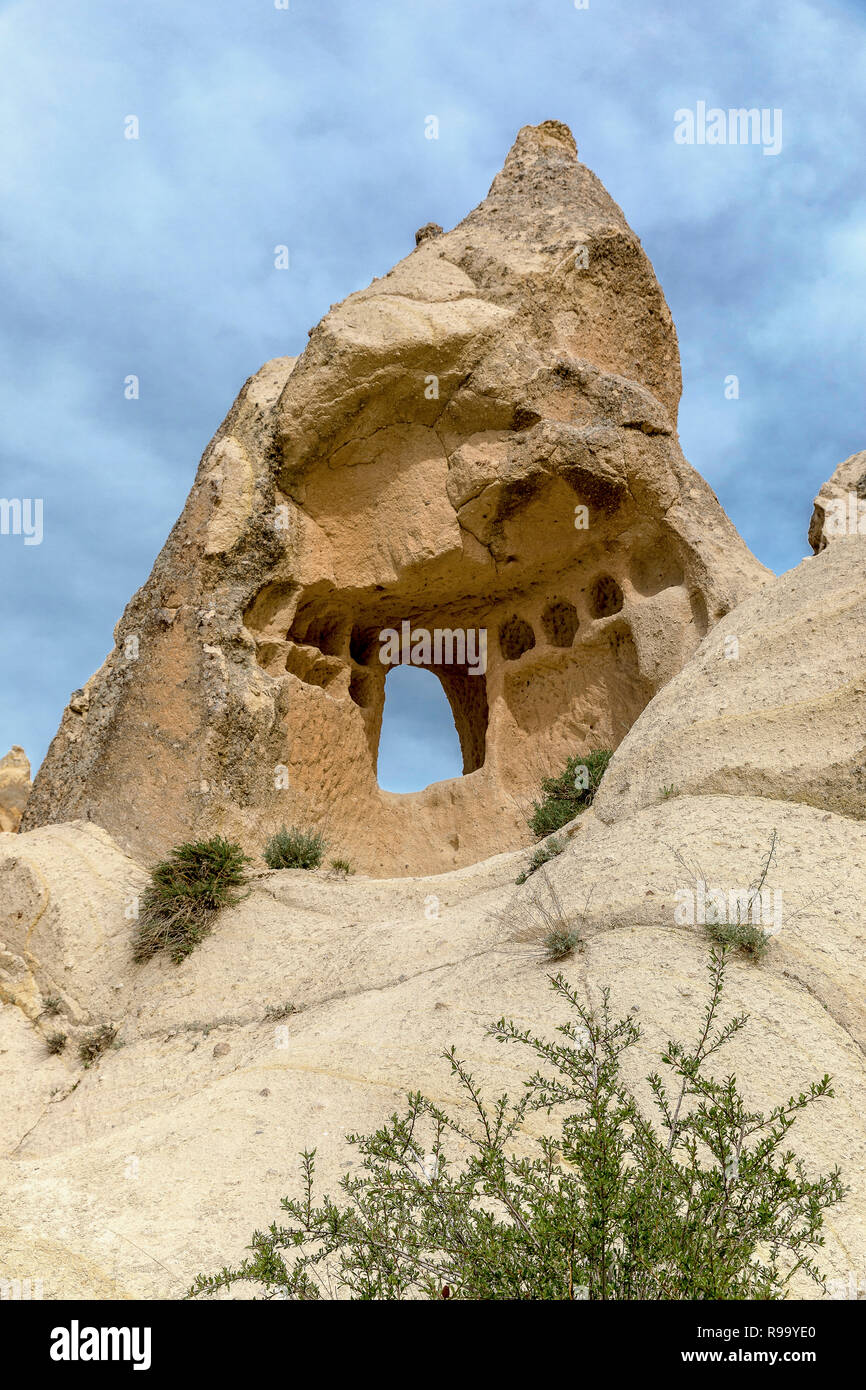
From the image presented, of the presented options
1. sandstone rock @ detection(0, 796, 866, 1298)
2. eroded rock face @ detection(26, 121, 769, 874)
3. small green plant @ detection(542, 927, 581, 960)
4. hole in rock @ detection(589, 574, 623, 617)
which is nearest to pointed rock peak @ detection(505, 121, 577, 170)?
eroded rock face @ detection(26, 121, 769, 874)

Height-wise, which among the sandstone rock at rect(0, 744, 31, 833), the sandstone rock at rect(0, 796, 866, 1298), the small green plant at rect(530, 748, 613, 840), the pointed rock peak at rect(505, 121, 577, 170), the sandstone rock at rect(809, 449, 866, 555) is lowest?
the sandstone rock at rect(0, 796, 866, 1298)

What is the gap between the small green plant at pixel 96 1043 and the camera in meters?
6.52

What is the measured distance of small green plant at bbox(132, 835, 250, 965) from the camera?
7.16 meters

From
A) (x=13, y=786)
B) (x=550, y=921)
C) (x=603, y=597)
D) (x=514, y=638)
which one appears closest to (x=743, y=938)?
(x=550, y=921)

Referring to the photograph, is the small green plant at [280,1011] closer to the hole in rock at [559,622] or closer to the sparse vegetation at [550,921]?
the sparse vegetation at [550,921]

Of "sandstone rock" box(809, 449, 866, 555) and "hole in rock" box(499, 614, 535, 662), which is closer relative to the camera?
"sandstone rock" box(809, 449, 866, 555)

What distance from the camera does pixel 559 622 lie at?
1078 centimetres

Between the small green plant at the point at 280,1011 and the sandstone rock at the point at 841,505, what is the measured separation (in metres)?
5.33

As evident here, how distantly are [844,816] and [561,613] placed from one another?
5.59m

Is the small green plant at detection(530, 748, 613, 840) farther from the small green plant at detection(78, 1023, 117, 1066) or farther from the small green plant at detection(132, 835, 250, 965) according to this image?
the small green plant at detection(78, 1023, 117, 1066)

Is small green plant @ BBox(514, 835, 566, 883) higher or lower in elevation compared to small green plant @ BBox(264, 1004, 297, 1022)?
higher

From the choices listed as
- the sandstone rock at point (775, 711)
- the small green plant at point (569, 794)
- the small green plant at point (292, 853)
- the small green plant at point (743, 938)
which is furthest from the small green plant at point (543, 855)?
the small green plant at point (292, 853)

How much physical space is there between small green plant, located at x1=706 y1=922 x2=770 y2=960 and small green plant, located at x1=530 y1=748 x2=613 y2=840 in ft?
10.5
